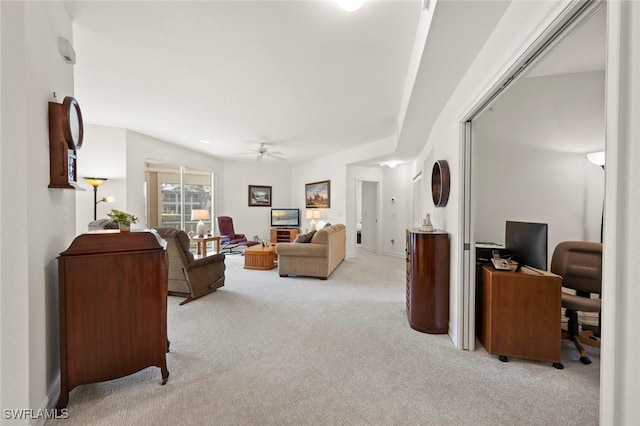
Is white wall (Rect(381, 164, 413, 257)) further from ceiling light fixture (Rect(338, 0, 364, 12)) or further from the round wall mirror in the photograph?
ceiling light fixture (Rect(338, 0, 364, 12))

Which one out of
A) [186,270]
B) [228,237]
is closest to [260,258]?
[186,270]

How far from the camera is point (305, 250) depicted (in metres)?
4.38

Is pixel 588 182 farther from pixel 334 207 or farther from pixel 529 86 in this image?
pixel 334 207

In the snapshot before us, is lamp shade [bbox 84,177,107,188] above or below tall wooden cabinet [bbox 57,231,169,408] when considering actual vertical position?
above

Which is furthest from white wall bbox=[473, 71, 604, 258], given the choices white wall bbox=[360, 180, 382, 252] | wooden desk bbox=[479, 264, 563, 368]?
white wall bbox=[360, 180, 382, 252]

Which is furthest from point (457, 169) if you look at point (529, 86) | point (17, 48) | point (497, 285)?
point (17, 48)

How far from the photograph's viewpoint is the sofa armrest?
14.3 ft

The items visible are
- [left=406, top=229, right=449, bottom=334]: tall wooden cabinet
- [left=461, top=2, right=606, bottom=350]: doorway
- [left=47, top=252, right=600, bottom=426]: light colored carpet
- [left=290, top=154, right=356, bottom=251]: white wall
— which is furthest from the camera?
[left=290, top=154, right=356, bottom=251]: white wall

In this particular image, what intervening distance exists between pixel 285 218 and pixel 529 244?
21.4ft

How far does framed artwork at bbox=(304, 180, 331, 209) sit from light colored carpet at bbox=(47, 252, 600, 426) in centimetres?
438

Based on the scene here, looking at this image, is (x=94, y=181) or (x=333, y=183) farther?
(x=333, y=183)

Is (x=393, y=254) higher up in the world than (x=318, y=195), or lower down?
lower down

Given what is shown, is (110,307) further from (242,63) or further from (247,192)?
(247,192)

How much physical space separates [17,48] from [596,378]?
12.5ft
